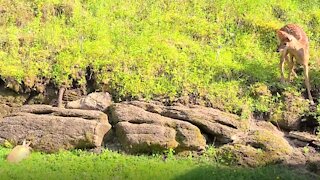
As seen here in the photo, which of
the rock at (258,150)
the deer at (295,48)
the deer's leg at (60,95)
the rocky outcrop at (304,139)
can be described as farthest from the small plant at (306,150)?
the deer's leg at (60,95)

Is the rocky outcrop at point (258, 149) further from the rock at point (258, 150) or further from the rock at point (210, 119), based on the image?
the rock at point (210, 119)

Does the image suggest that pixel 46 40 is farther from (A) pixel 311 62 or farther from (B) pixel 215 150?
(A) pixel 311 62

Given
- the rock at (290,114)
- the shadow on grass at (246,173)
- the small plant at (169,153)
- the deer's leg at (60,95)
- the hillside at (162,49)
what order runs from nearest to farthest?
the shadow on grass at (246,173)
the small plant at (169,153)
the rock at (290,114)
the deer's leg at (60,95)
the hillside at (162,49)

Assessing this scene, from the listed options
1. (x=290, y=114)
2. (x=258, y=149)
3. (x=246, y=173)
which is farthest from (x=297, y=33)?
(x=246, y=173)

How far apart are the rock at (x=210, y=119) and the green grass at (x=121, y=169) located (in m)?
0.77

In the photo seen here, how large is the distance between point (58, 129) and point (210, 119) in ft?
12.0

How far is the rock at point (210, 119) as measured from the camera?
12648 mm

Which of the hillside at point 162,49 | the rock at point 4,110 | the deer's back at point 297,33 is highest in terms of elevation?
the deer's back at point 297,33

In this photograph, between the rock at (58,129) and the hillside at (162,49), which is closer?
the rock at (58,129)

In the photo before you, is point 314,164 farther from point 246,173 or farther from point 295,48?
point 295,48

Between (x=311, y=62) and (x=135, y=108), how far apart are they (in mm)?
5753

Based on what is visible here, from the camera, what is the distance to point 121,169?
37.9 feet

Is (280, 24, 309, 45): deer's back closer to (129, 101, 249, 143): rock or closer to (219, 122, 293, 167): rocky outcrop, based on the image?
(129, 101, 249, 143): rock

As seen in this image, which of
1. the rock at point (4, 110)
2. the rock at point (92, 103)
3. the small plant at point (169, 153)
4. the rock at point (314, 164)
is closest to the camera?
the rock at point (314, 164)
